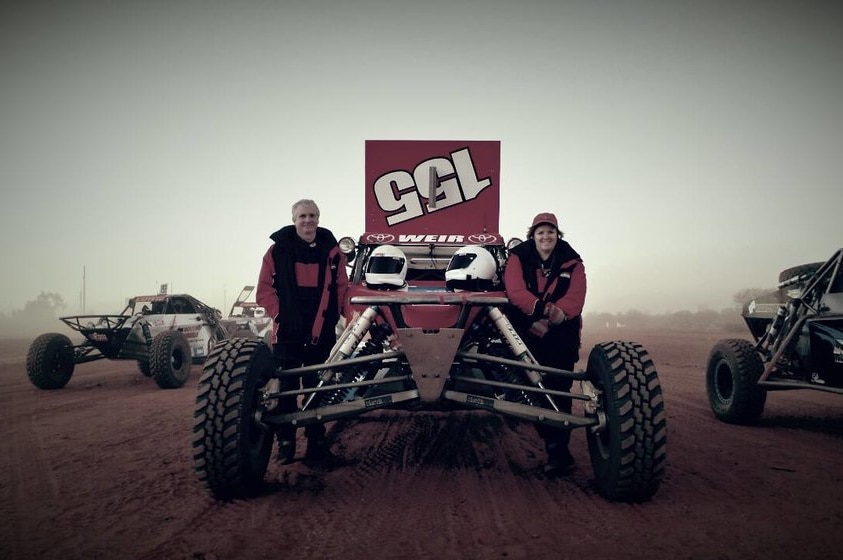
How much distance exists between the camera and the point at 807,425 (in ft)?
21.2

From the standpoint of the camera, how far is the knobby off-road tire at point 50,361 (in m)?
10.1

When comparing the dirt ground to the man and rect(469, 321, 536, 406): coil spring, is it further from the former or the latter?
the man

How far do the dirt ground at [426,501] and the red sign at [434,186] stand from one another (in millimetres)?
2589

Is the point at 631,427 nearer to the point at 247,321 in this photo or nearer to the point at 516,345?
the point at 516,345

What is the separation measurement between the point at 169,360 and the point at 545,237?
8508mm

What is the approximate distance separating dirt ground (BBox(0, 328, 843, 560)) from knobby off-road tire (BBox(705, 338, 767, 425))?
208 millimetres

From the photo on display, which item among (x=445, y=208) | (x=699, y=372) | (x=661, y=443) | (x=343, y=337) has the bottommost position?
(x=699, y=372)

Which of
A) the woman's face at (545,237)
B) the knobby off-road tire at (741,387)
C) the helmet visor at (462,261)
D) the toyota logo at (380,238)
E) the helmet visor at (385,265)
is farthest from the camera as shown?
the knobby off-road tire at (741,387)

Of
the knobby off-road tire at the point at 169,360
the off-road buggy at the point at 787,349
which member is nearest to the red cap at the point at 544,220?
the off-road buggy at the point at 787,349

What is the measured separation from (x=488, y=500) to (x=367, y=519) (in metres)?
0.88

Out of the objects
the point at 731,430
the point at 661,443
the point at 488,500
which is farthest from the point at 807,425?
the point at 488,500

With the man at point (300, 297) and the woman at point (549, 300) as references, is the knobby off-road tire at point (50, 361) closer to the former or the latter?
the man at point (300, 297)

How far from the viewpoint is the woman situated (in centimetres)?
427

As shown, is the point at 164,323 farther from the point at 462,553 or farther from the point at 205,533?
the point at 462,553
